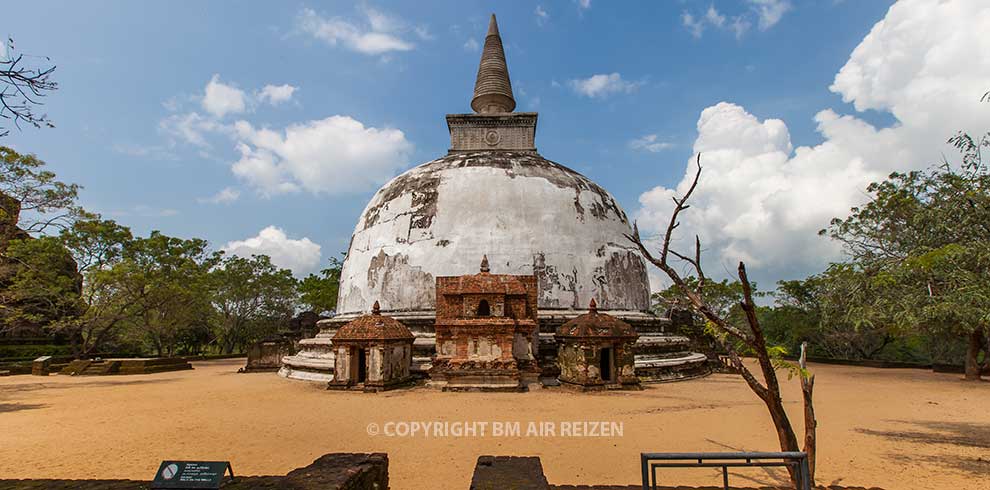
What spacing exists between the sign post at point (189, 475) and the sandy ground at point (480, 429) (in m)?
2.37

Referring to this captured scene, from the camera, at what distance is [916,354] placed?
97.7ft

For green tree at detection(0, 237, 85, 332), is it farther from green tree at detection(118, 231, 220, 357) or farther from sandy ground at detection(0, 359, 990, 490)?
sandy ground at detection(0, 359, 990, 490)

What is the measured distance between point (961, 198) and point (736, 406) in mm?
5937

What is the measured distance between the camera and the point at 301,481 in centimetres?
398

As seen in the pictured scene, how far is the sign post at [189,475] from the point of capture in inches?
140

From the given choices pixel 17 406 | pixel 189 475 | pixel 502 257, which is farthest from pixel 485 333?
pixel 17 406

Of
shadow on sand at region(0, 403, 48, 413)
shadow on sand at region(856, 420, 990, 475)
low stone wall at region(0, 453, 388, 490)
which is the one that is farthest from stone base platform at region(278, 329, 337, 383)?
shadow on sand at region(856, 420, 990, 475)

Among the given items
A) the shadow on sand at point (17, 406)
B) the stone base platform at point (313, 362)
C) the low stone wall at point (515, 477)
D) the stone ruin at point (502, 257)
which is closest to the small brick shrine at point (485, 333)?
the stone ruin at point (502, 257)

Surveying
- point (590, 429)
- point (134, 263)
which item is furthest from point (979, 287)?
point (134, 263)

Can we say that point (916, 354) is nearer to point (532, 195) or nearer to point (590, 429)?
point (532, 195)

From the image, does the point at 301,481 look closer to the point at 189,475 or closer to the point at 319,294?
the point at 189,475

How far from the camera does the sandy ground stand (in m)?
6.00

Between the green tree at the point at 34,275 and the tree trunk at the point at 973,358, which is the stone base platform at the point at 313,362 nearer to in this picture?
the green tree at the point at 34,275

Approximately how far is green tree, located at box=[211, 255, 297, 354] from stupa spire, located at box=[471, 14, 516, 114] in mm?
17863
